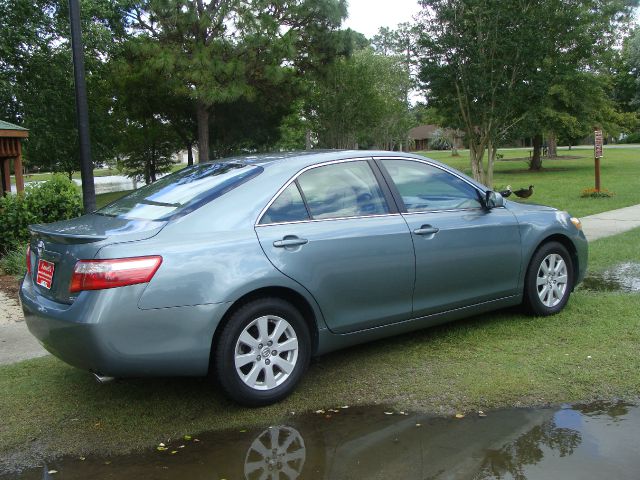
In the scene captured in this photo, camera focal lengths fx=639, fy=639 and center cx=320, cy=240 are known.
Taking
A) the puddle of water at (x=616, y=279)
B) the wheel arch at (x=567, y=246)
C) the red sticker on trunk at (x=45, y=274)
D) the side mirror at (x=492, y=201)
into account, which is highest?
the side mirror at (x=492, y=201)

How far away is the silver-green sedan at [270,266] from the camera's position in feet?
11.8

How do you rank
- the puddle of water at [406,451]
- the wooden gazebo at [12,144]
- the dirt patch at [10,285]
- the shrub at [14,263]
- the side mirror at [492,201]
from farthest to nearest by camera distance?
the wooden gazebo at [12,144] < the shrub at [14,263] < the dirt patch at [10,285] < the side mirror at [492,201] < the puddle of water at [406,451]

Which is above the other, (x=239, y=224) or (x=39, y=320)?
(x=239, y=224)

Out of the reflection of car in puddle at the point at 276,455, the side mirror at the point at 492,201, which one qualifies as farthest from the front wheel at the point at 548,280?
the reflection of car in puddle at the point at 276,455

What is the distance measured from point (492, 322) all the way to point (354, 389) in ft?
6.07

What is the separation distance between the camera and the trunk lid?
366 centimetres

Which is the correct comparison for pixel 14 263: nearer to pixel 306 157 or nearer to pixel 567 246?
pixel 306 157

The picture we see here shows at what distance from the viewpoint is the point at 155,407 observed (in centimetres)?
411

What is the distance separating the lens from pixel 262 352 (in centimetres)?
396

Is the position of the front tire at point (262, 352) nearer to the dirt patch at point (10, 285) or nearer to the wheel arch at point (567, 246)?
the wheel arch at point (567, 246)

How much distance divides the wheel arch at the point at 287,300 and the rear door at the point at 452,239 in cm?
86

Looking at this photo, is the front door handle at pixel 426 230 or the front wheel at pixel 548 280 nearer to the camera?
the front door handle at pixel 426 230

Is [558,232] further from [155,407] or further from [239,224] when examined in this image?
[155,407]

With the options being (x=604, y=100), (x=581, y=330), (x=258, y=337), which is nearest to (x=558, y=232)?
(x=581, y=330)
